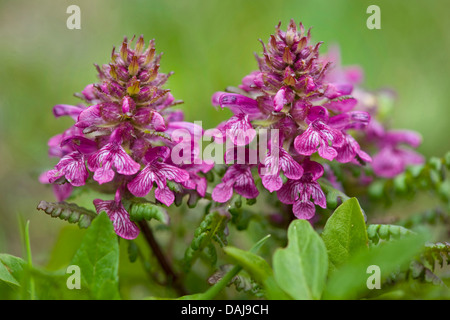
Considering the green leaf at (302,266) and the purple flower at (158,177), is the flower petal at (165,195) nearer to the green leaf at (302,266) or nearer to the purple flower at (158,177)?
the purple flower at (158,177)

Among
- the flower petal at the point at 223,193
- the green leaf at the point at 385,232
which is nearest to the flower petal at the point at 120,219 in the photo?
the flower petal at the point at 223,193

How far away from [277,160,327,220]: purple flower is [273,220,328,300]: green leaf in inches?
9.1

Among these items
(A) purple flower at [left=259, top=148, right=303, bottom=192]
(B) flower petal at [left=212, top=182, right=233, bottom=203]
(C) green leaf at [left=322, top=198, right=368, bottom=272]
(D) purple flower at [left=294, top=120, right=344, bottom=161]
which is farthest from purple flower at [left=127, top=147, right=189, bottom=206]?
(C) green leaf at [left=322, top=198, right=368, bottom=272]

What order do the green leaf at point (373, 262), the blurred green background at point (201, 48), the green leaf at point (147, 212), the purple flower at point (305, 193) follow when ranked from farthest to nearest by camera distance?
the blurred green background at point (201, 48) → the purple flower at point (305, 193) → the green leaf at point (147, 212) → the green leaf at point (373, 262)

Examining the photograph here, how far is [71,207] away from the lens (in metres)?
1.70

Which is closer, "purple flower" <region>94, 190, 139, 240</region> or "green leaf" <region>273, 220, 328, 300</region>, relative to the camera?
"green leaf" <region>273, 220, 328, 300</region>

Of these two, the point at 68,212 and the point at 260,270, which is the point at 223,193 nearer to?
the point at 260,270

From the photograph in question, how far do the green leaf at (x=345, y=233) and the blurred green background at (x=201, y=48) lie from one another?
6.63ft

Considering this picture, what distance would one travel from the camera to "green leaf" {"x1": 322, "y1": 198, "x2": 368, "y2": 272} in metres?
1.57

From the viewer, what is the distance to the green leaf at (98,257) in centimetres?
152

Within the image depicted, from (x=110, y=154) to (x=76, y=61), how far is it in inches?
116

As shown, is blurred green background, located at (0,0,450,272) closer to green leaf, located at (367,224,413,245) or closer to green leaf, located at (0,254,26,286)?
green leaf, located at (0,254,26,286)
